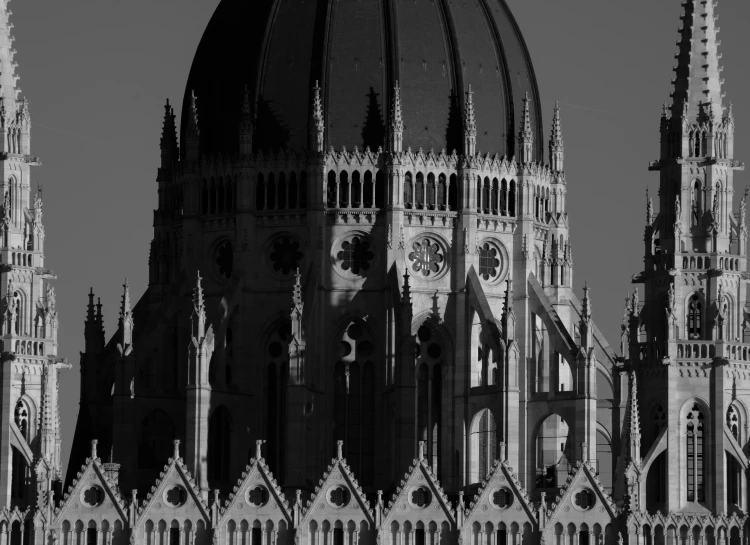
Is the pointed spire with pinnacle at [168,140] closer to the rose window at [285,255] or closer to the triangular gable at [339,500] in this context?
the rose window at [285,255]

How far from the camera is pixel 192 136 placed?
15275cm

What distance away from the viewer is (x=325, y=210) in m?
150

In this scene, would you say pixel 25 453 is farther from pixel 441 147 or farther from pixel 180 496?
pixel 441 147

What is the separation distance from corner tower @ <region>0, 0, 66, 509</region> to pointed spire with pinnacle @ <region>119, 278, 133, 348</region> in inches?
133

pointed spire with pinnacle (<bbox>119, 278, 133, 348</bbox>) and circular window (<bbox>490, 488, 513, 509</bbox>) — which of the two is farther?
pointed spire with pinnacle (<bbox>119, 278, 133, 348</bbox>)

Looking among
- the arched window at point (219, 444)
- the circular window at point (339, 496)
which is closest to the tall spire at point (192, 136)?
the arched window at point (219, 444)

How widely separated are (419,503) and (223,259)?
20215mm

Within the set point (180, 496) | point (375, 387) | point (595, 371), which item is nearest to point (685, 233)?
point (595, 371)

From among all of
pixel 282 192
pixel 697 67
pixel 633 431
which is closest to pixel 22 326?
pixel 282 192

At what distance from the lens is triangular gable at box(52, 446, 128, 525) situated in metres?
139

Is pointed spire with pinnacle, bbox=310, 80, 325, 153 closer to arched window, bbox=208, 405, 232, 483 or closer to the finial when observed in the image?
the finial

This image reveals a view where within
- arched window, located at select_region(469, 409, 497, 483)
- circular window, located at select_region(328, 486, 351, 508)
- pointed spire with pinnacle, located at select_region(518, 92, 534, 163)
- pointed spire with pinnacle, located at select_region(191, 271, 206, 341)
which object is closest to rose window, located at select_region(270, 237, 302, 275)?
Result: pointed spire with pinnacle, located at select_region(191, 271, 206, 341)

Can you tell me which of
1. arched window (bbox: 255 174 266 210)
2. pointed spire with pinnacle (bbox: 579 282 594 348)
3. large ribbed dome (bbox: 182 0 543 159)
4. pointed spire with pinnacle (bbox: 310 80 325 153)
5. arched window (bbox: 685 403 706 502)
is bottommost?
arched window (bbox: 685 403 706 502)

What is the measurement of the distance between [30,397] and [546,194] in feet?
95.9
